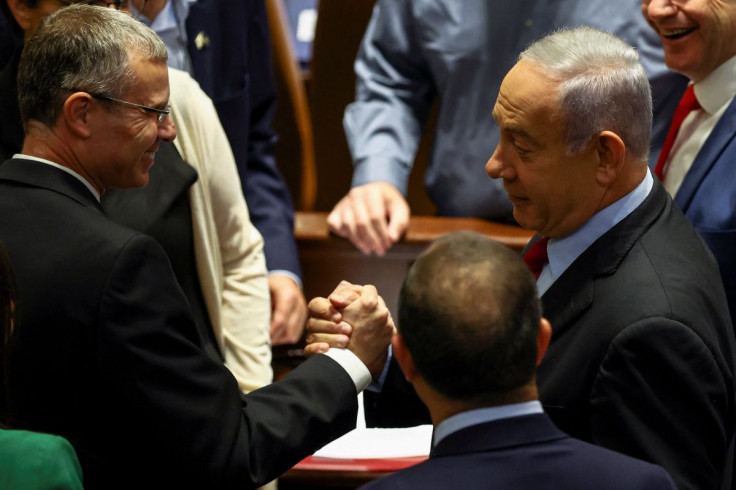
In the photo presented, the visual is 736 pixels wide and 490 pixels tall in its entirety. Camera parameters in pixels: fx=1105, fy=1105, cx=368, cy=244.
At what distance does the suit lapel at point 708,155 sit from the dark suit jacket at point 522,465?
4.39 feet

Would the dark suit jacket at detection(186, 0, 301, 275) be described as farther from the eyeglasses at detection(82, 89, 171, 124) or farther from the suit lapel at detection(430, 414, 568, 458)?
the suit lapel at detection(430, 414, 568, 458)

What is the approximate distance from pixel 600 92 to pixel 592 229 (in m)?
0.24

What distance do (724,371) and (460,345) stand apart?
598mm

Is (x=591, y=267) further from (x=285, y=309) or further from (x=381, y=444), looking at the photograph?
(x=285, y=309)

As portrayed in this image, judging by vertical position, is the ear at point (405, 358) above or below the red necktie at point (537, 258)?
above

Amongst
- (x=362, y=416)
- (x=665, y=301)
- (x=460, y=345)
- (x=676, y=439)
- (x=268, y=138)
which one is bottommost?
(x=362, y=416)

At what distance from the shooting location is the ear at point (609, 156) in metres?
1.83

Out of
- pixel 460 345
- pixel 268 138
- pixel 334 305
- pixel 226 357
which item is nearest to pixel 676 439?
pixel 460 345

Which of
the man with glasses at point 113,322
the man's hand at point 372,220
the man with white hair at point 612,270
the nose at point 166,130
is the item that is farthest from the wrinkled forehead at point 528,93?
the man's hand at point 372,220

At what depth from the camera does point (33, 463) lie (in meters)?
1.30

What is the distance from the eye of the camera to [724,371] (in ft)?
5.69

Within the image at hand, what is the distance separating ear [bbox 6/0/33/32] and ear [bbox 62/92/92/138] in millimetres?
528

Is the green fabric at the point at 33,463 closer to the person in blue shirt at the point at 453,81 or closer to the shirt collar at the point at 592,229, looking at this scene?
the shirt collar at the point at 592,229

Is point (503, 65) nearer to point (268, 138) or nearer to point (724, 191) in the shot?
point (268, 138)
